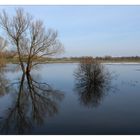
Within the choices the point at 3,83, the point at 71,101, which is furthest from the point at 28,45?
the point at 71,101

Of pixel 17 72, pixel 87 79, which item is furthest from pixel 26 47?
pixel 87 79

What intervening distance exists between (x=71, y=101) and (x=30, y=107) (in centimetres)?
125

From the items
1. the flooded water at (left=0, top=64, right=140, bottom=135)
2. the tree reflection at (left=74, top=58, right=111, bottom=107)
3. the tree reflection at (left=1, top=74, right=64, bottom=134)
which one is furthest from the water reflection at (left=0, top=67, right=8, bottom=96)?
the tree reflection at (left=74, top=58, right=111, bottom=107)

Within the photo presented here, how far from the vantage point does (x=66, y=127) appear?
5.55m

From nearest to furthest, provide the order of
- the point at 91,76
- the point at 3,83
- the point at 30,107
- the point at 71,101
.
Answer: the point at 30,107 → the point at 71,101 → the point at 3,83 → the point at 91,76

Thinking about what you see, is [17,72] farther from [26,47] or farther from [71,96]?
[71,96]

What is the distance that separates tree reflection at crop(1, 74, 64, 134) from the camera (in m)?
5.68

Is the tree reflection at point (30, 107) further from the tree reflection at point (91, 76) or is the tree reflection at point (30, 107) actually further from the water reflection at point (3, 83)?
the tree reflection at point (91, 76)

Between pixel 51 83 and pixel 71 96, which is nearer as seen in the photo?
pixel 71 96

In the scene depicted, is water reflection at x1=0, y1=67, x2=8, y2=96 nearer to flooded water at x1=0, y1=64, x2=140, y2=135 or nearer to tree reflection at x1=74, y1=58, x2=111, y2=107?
flooded water at x1=0, y1=64, x2=140, y2=135

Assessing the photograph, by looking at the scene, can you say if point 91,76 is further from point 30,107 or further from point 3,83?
point 30,107

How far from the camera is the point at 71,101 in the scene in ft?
24.8
